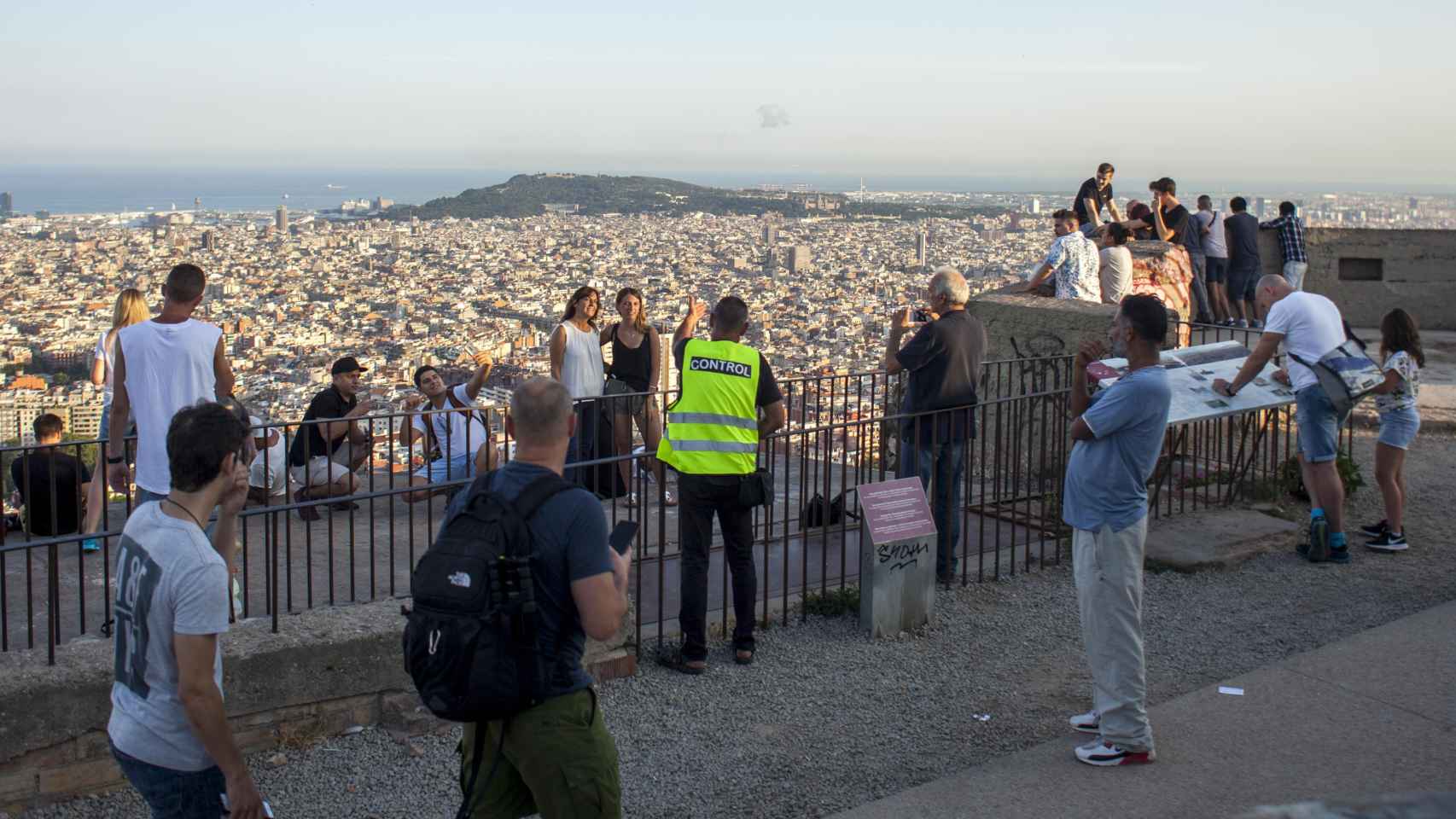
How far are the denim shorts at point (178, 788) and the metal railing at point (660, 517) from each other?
192cm

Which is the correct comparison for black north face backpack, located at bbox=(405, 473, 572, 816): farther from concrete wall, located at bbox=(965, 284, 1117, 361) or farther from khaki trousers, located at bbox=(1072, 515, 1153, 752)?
concrete wall, located at bbox=(965, 284, 1117, 361)

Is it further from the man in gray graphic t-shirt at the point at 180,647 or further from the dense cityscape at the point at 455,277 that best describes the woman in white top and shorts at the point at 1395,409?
the man in gray graphic t-shirt at the point at 180,647

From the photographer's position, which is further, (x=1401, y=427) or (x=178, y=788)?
(x=1401, y=427)

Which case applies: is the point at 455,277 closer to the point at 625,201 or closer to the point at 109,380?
the point at 625,201

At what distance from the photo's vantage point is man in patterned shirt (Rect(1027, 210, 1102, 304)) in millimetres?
12312

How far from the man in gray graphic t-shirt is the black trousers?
3.14 metres

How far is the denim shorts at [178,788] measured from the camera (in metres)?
3.53

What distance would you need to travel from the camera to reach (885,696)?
20.8ft

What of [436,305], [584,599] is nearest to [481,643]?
[584,599]

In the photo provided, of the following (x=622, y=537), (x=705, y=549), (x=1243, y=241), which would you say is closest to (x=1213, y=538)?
(x=705, y=549)

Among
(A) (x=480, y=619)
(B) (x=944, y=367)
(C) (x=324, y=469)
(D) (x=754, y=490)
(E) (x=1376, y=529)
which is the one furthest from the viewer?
(C) (x=324, y=469)

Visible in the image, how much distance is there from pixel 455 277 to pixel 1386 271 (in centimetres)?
2768

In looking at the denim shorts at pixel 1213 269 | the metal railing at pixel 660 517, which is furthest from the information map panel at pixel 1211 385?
the denim shorts at pixel 1213 269

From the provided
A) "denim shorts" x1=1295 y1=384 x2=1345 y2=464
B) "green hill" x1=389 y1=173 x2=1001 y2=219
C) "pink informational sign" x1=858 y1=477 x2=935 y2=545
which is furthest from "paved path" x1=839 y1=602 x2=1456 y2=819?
"green hill" x1=389 y1=173 x2=1001 y2=219
